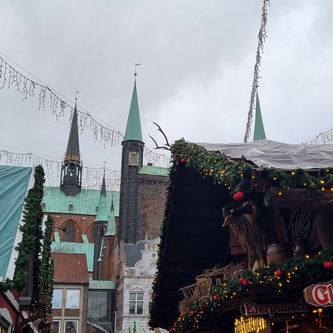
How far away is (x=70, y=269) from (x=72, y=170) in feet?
138

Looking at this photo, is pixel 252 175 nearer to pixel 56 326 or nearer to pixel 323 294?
pixel 323 294

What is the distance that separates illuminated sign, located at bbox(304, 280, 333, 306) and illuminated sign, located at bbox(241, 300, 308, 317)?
224 centimetres

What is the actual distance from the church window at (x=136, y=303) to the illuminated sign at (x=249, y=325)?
39.0 m

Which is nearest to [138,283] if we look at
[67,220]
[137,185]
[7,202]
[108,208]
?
[137,185]

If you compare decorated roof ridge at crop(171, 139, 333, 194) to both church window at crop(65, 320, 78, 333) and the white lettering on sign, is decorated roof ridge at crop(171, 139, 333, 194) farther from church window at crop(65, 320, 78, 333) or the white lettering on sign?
church window at crop(65, 320, 78, 333)

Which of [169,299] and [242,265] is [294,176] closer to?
[242,265]

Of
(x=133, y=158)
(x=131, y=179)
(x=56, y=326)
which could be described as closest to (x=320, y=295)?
(x=56, y=326)

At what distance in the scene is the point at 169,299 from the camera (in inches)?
640

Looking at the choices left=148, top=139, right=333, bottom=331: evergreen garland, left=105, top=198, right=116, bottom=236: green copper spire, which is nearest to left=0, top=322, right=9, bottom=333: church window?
left=148, top=139, right=333, bottom=331: evergreen garland

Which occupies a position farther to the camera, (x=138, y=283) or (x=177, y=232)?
(x=138, y=283)

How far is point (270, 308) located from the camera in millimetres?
10117

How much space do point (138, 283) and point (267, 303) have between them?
44.3m

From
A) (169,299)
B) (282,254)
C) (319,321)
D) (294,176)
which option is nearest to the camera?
(294,176)

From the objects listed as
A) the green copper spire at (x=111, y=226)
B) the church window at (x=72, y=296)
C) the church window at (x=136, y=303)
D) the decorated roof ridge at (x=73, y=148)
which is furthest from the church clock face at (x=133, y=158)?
the decorated roof ridge at (x=73, y=148)
